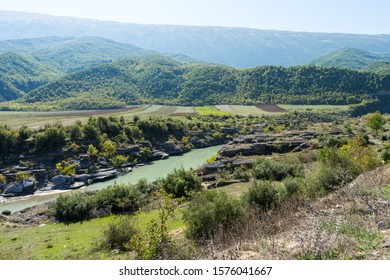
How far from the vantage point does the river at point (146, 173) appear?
38.2 meters

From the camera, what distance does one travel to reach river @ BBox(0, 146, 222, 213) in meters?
38.2

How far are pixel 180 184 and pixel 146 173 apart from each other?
23730 mm

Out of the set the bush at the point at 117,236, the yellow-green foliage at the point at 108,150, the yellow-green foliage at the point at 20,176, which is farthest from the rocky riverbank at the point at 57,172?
the bush at the point at 117,236

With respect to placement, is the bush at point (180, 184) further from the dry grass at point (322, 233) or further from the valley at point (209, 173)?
the dry grass at point (322, 233)

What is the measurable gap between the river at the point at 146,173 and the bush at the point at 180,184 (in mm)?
9027

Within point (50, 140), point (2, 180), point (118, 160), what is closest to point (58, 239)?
point (2, 180)

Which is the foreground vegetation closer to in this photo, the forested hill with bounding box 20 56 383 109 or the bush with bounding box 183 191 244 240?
the bush with bounding box 183 191 244 240

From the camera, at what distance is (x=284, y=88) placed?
12975cm

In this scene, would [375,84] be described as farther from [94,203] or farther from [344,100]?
[94,203]

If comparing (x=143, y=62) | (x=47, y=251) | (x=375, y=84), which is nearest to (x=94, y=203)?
(x=47, y=251)

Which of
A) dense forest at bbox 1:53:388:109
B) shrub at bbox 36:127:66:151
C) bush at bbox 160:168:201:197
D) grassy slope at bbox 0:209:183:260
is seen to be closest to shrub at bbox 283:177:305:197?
grassy slope at bbox 0:209:183:260

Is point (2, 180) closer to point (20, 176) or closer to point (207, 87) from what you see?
point (20, 176)

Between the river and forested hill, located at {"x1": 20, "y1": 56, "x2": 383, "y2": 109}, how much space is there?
65.1m

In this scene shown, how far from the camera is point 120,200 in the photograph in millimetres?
26094
